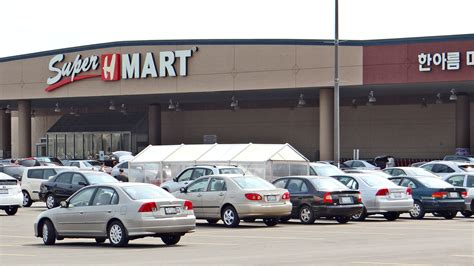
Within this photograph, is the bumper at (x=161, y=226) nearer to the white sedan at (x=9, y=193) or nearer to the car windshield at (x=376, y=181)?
the car windshield at (x=376, y=181)

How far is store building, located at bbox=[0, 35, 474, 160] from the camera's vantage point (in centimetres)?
5572

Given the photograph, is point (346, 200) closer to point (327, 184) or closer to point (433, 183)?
point (327, 184)

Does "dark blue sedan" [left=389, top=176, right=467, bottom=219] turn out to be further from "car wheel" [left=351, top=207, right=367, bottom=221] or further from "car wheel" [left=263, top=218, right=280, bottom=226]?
"car wheel" [left=263, top=218, right=280, bottom=226]

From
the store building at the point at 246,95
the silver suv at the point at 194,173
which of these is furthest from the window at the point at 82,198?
the store building at the point at 246,95

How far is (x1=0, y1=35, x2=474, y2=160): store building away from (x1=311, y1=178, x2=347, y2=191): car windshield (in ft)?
78.7

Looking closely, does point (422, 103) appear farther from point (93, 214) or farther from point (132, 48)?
point (93, 214)

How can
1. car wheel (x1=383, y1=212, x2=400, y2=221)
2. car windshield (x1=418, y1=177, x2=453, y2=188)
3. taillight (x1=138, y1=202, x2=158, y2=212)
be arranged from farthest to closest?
car windshield (x1=418, y1=177, x2=453, y2=188) < car wheel (x1=383, y1=212, x2=400, y2=221) < taillight (x1=138, y1=202, x2=158, y2=212)

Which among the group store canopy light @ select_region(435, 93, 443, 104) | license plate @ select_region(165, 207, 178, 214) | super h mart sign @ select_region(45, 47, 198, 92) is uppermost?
super h mart sign @ select_region(45, 47, 198, 92)

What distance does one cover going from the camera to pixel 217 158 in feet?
130

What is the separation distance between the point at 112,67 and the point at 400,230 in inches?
1625

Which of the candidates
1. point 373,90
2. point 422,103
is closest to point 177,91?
point 373,90

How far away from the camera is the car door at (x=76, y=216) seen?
2187 centimetres

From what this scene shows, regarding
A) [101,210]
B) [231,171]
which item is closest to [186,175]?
[231,171]

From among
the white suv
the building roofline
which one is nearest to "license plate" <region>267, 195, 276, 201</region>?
the white suv
